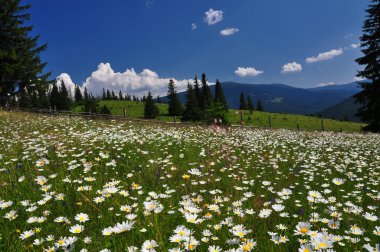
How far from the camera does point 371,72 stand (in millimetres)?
24594

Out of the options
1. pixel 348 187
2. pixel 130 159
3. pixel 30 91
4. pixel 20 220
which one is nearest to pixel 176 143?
pixel 130 159

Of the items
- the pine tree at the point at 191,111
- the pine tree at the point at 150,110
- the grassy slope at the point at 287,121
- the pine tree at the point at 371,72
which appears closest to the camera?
the pine tree at the point at 371,72

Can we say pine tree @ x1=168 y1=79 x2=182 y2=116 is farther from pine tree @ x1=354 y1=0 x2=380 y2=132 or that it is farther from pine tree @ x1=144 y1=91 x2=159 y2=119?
pine tree @ x1=354 y1=0 x2=380 y2=132

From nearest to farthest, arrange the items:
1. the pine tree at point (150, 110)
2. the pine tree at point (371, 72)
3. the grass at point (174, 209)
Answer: the grass at point (174, 209), the pine tree at point (371, 72), the pine tree at point (150, 110)

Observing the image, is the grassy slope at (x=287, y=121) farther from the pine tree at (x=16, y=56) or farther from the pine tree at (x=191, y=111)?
the pine tree at (x=16, y=56)

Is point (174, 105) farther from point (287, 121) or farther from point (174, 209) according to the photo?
point (174, 209)

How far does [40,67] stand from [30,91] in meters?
3.12

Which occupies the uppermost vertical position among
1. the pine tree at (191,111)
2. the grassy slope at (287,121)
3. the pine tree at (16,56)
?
the pine tree at (16,56)

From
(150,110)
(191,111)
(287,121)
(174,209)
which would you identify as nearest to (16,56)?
(174,209)

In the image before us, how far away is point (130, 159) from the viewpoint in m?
6.41

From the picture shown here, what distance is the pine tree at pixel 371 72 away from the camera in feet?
78.3

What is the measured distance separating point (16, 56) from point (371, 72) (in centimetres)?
3472

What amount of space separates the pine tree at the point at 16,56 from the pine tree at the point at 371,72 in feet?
112

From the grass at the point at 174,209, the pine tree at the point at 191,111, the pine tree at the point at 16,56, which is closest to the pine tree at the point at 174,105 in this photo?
the pine tree at the point at 191,111
